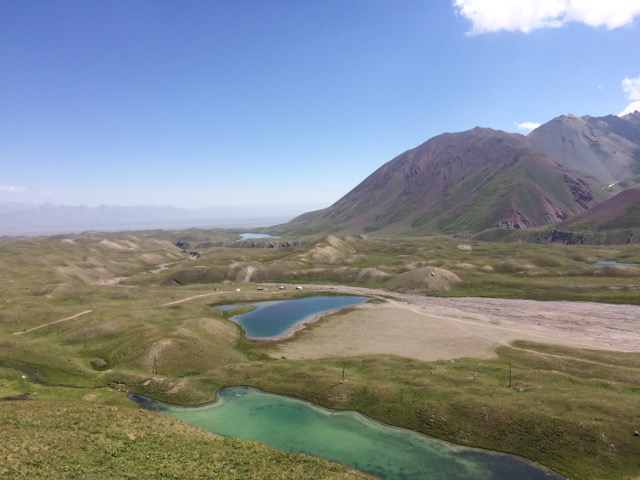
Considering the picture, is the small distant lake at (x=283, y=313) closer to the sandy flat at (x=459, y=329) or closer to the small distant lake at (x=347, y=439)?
the sandy flat at (x=459, y=329)

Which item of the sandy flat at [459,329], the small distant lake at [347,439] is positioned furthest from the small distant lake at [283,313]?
the small distant lake at [347,439]

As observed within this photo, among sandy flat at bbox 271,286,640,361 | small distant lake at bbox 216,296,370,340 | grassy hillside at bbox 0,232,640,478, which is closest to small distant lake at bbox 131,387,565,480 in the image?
grassy hillside at bbox 0,232,640,478

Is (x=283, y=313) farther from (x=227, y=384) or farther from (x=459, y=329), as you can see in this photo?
(x=227, y=384)

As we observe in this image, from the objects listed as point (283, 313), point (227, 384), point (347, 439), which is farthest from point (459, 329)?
point (227, 384)

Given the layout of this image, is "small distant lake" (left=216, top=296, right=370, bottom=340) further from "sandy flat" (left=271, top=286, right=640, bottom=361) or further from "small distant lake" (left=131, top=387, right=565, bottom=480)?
"small distant lake" (left=131, top=387, right=565, bottom=480)

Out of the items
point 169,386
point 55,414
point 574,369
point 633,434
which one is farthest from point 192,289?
point 633,434

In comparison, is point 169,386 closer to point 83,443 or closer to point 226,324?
point 83,443
